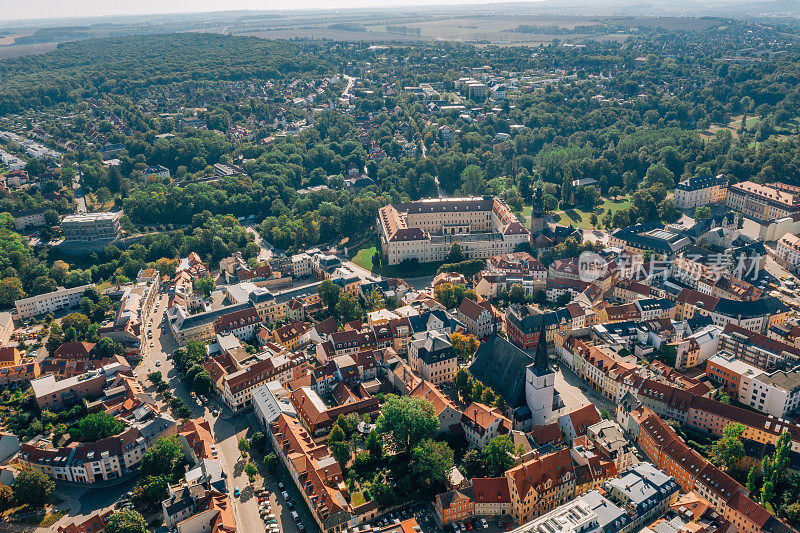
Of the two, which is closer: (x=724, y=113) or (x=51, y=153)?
(x=51, y=153)

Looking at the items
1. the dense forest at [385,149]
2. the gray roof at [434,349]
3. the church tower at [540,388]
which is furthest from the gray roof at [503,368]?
the dense forest at [385,149]

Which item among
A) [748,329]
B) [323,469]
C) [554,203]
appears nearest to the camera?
[323,469]

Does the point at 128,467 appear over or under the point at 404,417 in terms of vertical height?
under

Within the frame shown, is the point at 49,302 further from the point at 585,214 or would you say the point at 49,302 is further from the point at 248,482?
the point at 585,214

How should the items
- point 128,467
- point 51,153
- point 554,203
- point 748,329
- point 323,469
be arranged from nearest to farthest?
point 323,469 → point 128,467 → point 748,329 → point 554,203 → point 51,153

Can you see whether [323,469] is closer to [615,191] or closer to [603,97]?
[615,191]

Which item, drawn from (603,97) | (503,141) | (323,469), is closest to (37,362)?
(323,469)

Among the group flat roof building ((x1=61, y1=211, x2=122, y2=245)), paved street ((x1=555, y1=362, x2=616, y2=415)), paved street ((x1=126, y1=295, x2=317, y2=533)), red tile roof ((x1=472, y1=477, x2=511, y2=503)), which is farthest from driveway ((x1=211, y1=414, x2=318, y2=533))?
flat roof building ((x1=61, y1=211, x2=122, y2=245))

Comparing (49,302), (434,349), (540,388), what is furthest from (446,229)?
→ (49,302)
